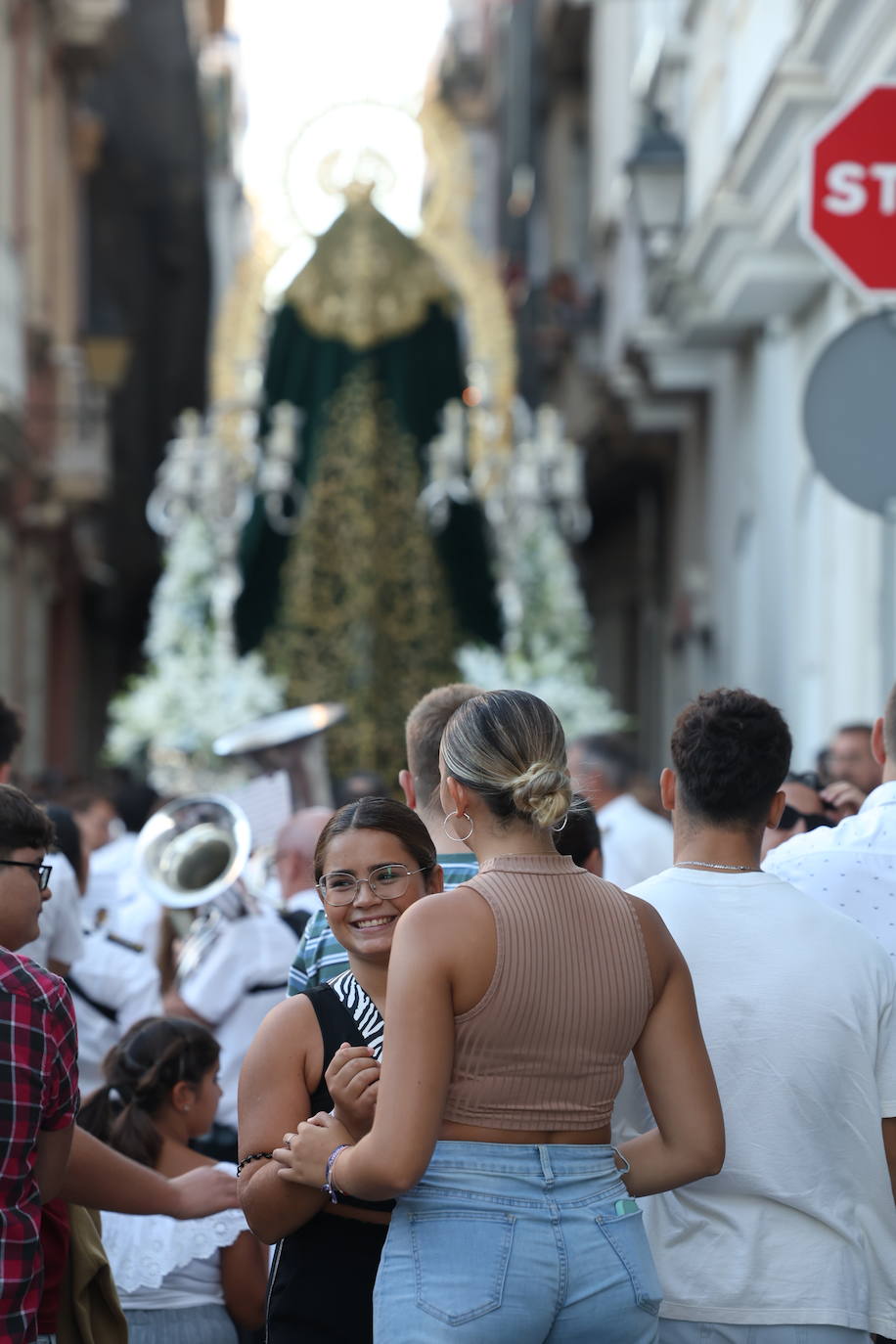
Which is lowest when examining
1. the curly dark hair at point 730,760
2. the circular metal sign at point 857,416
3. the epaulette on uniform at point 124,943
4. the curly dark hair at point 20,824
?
the epaulette on uniform at point 124,943

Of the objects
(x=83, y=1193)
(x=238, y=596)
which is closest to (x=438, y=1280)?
(x=83, y=1193)

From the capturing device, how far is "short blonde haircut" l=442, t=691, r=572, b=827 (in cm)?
299

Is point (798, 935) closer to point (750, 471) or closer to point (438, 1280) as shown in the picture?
point (438, 1280)

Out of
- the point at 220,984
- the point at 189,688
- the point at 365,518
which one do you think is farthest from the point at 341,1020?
the point at 365,518

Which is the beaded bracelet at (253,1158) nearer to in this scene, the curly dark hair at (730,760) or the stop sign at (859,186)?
the curly dark hair at (730,760)

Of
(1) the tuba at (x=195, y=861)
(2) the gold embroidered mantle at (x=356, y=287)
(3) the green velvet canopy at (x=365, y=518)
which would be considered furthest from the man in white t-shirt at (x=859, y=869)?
(2) the gold embroidered mantle at (x=356, y=287)

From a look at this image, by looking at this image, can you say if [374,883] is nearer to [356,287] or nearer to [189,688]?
[189,688]

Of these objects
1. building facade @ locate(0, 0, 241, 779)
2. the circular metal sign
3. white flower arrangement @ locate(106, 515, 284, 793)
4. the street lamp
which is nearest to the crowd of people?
the circular metal sign

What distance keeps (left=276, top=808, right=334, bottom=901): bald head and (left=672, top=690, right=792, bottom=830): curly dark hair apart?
2.25 m

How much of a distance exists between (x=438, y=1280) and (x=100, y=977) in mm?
3015

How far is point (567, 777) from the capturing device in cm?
301

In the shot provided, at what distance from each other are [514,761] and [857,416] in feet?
7.57

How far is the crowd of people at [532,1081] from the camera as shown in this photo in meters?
2.85

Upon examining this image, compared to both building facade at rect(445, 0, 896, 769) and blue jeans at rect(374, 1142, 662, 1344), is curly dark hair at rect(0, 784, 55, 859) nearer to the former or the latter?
blue jeans at rect(374, 1142, 662, 1344)
